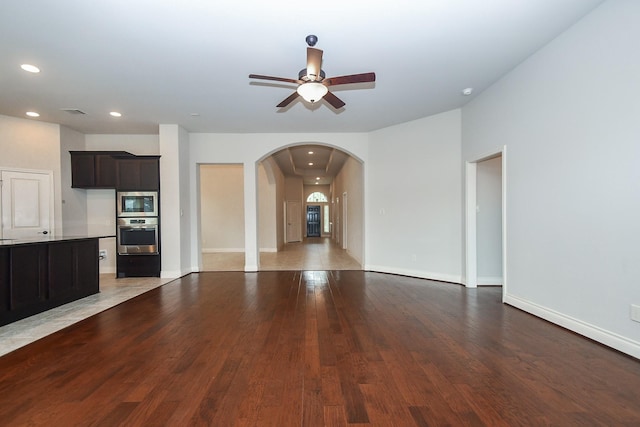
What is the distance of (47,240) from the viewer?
11.9 ft

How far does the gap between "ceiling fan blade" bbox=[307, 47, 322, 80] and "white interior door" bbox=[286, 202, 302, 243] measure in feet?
35.9

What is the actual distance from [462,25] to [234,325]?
375 centimetres

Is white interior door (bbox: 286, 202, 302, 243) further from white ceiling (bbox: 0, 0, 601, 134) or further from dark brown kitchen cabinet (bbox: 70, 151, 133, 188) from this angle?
white ceiling (bbox: 0, 0, 601, 134)

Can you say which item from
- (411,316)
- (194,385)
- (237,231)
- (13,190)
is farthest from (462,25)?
(237,231)

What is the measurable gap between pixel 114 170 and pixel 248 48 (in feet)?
14.3

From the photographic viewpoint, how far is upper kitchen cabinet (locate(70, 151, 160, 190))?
18.7 ft

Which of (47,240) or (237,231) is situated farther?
(237,231)

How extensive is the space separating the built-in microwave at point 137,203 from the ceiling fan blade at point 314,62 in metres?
4.35

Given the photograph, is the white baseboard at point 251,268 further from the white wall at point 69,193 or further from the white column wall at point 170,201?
the white wall at point 69,193

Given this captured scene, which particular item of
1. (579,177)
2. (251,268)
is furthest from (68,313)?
(579,177)

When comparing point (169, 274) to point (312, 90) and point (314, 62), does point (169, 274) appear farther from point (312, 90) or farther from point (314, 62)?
point (314, 62)

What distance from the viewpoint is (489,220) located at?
4.75m

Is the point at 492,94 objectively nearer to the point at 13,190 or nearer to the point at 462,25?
the point at 462,25

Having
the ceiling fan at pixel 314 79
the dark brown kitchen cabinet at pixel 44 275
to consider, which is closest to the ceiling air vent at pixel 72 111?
the dark brown kitchen cabinet at pixel 44 275
